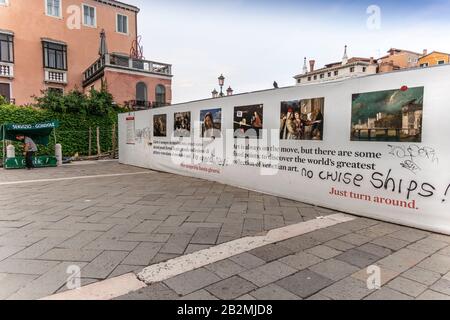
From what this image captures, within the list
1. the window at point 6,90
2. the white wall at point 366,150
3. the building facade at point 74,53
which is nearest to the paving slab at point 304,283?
the white wall at point 366,150

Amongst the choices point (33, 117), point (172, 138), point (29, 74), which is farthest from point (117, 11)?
point (172, 138)

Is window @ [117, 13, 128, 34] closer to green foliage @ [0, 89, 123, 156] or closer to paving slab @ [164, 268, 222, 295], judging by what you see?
green foliage @ [0, 89, 123, 156]

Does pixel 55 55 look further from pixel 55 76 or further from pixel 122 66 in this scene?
pixel 122 66

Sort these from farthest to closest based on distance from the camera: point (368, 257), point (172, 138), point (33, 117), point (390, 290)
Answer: point (33, 117) → point (172, 138) → point (368, 257) → point (390, 290)

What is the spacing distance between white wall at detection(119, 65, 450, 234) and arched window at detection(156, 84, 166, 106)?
18.2m

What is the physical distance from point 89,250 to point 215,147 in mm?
4722

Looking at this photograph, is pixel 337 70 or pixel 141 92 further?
pixel 337 70

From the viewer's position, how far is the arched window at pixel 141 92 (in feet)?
76.5

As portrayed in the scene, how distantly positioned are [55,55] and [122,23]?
21.3 ft

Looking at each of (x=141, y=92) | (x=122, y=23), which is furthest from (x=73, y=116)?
(x=122, y=23)

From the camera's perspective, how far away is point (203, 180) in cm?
812

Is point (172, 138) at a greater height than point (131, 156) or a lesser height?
greater

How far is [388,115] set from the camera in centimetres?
442

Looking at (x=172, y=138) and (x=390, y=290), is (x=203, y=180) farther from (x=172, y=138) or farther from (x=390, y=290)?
(x=390, y=290)
